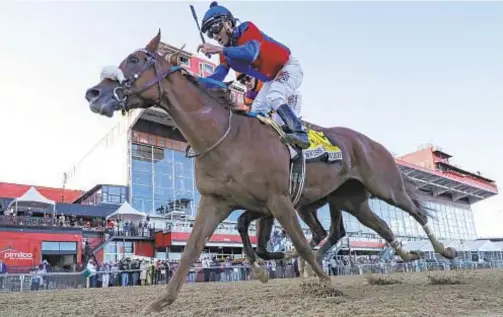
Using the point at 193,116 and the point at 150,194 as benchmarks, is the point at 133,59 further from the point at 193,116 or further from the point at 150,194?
the point at 150,194

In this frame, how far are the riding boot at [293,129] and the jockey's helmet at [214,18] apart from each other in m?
1.23

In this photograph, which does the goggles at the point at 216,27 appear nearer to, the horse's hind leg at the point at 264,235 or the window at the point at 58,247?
the horse's hind leg at the point at 264,235

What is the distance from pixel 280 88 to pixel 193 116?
1315 millimetres

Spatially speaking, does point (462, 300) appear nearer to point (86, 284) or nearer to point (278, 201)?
point (278, 201)

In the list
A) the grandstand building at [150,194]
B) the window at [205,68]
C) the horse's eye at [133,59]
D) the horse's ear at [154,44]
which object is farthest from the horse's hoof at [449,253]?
the window at [205,68]

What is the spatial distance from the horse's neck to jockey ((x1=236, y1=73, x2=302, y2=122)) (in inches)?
53.8

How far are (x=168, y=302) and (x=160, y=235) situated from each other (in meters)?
34.2

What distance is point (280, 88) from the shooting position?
5566mm

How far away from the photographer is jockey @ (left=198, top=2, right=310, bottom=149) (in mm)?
5066

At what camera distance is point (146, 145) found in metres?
45.4

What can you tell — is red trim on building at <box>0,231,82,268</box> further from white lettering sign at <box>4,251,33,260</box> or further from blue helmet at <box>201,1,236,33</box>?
blue helmet at <box>201,1,236,33</box>

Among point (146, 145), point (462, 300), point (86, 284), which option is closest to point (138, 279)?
point (86, 284)

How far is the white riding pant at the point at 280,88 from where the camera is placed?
218 inches

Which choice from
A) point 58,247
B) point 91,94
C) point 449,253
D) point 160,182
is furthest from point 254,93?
point 160,182
